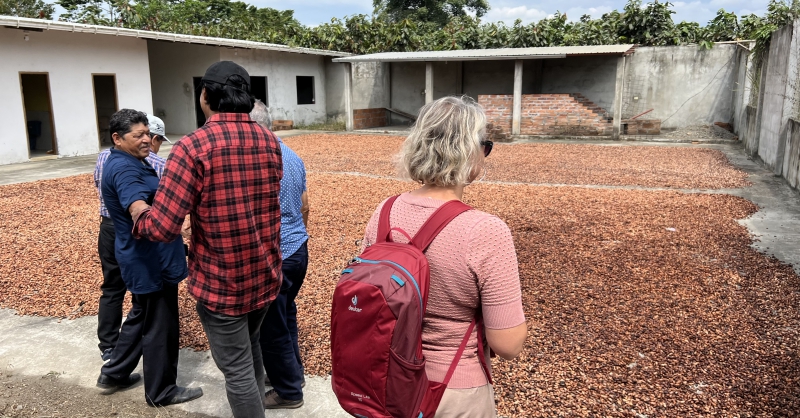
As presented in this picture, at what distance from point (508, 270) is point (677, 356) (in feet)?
7.73

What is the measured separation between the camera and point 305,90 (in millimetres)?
21766

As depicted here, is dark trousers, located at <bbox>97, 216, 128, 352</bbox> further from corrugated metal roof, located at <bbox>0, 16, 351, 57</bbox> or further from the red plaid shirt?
corrugated metal roof, located at <bbox>0, 16, 351, 57</bbox>

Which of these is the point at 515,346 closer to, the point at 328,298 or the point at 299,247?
the point at 299,247

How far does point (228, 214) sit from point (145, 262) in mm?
853

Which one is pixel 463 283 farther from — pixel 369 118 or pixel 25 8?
pixel 25 8

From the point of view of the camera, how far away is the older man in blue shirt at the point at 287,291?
268cm

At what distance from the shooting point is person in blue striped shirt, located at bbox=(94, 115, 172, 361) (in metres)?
3.04

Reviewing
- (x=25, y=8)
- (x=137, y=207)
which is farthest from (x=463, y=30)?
(x=137, y=207)

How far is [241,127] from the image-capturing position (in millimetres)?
2168

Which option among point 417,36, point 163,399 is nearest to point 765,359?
point 163,399

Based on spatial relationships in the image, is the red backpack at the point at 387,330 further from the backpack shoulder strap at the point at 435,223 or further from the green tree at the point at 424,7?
the green tree at the point at 424,7

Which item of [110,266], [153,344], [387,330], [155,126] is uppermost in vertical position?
[155,126]

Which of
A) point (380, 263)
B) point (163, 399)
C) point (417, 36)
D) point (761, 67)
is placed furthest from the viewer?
point (417, 36)

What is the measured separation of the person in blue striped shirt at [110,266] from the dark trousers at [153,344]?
308 millimetres
